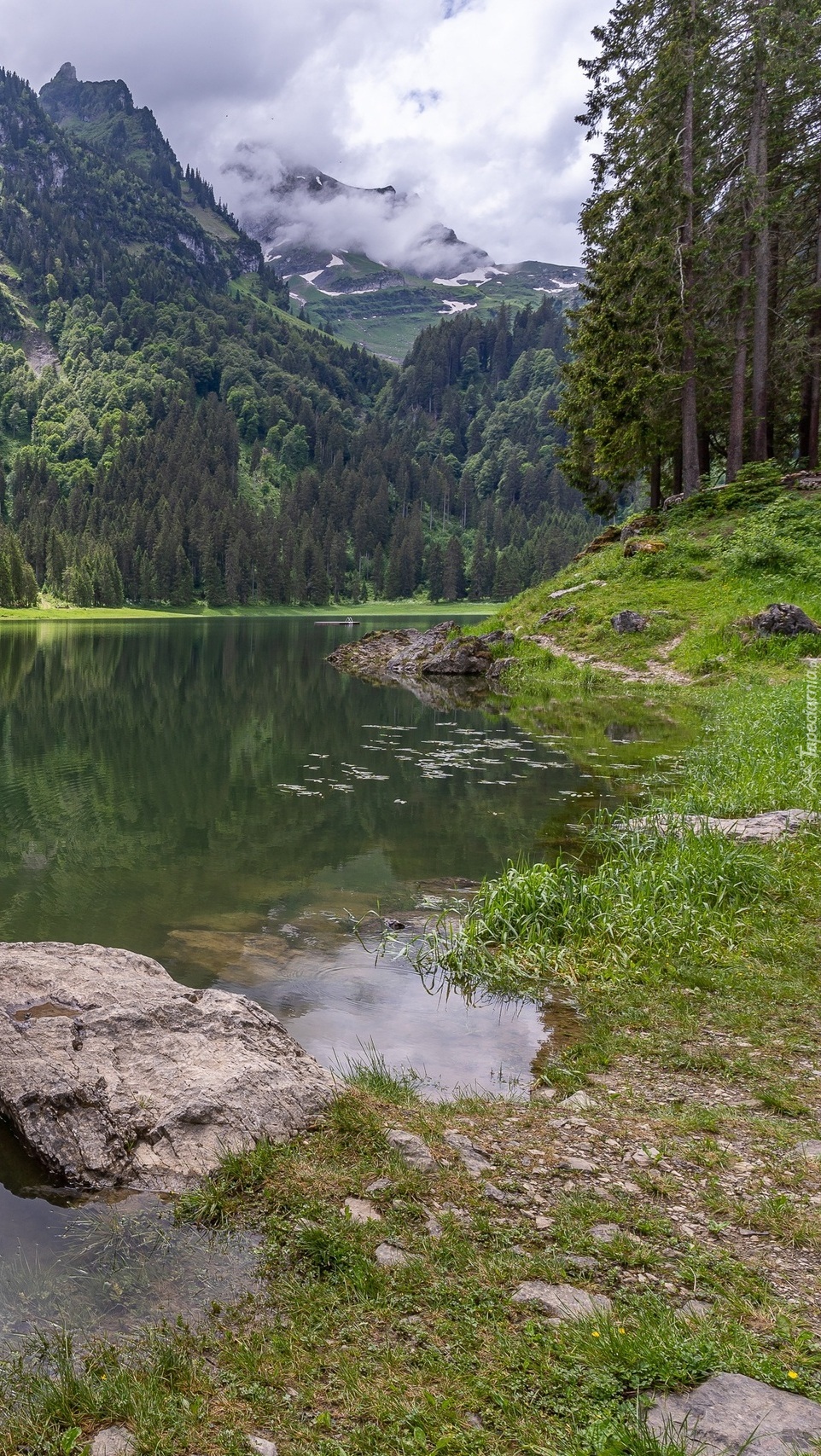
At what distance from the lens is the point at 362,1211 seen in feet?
15.4

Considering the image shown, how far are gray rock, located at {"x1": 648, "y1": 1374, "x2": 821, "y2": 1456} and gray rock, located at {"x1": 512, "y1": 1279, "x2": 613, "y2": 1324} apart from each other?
0.57 metres

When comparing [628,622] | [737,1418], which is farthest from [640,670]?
[737,1418]

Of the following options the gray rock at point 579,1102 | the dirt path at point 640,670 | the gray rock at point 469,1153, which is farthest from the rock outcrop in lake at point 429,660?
the gray rock at point 469,1153

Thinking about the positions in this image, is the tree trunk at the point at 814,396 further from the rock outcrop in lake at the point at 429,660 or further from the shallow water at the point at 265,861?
the shallow water at the point at 265,861

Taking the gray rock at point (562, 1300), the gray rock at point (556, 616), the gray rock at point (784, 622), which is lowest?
the gray rock at point (562, 1300)

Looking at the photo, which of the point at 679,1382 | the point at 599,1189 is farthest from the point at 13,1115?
the point at 679,1382

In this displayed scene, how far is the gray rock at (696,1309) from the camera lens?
374 centimetres

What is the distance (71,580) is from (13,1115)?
146 m

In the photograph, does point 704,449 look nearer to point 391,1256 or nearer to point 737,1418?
point 391,1256

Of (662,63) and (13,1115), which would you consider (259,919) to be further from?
(662,63)

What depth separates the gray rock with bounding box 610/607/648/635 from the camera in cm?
3344

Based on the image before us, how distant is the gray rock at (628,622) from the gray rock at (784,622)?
575cm

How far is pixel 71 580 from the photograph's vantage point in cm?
13725

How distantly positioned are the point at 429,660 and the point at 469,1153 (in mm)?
40886
